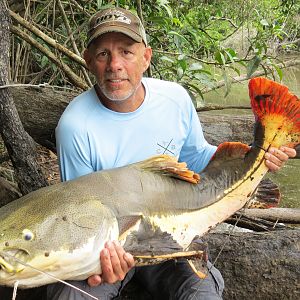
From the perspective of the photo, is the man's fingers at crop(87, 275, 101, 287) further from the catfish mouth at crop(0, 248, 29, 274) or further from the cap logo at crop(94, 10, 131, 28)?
the cap logo at crop(94, 10, 131, 28)

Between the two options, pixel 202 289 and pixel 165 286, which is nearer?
pixel 202 289

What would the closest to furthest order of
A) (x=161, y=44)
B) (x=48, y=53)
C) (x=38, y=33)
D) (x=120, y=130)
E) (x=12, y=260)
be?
(x=12, y=260), (x=120, y=130), (x=38, y=33), (x=48, y=53), (x=161, y=44)

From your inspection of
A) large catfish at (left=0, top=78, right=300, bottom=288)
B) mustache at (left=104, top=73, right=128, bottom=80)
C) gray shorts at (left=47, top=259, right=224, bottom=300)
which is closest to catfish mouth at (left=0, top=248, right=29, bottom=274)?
large catfish at (left=0, top=78, right=300, bottom=288)

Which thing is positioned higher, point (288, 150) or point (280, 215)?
point (288, 150)

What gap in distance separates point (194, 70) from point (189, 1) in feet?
8.06

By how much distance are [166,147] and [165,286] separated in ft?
2.47

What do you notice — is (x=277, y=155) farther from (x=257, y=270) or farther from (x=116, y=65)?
(x=116, y=65)

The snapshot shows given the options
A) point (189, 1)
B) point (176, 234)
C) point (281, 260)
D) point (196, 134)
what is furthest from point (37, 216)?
point (189, 1)

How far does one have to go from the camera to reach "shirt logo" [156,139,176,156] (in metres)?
2.89

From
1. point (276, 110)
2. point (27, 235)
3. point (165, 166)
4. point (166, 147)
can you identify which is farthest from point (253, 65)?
point (27, 235)

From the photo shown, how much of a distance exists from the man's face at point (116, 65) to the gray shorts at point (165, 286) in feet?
3.09

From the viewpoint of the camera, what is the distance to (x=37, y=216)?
2.06m

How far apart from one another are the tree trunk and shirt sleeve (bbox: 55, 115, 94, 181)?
612 millimetres

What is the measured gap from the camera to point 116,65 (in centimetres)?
272
